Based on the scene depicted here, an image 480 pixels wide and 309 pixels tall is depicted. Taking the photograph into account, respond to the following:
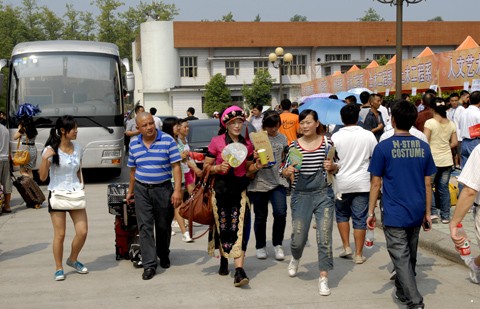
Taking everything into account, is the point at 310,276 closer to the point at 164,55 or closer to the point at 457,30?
the point at 164,55

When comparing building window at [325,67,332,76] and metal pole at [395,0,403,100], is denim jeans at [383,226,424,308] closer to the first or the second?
metal pole at [395,0,403,100]

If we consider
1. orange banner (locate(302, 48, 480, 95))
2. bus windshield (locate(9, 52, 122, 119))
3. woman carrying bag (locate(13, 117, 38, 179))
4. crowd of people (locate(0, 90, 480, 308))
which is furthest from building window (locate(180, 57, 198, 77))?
crowd of people (locate(0, 90, 480, 308))

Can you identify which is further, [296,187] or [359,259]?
[359,259]

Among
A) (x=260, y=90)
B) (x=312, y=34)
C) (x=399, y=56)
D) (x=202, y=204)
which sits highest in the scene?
(x=312, y=34)

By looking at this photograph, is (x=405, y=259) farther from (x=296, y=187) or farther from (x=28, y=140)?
(x=28, y=140)

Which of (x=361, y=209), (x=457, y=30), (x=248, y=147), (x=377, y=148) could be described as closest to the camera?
(x=377, y=148)

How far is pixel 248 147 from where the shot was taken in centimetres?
684

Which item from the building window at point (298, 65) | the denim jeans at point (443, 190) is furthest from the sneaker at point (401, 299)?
the building window at point (298, 65)

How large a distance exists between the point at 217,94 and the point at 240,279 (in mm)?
45294

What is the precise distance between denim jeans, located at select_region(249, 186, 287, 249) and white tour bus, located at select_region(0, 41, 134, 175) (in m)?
8.83

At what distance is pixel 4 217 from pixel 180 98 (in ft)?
140

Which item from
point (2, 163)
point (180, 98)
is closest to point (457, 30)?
point (180, 98)

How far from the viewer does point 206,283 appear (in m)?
6.88

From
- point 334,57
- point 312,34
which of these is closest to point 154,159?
point 312,34
